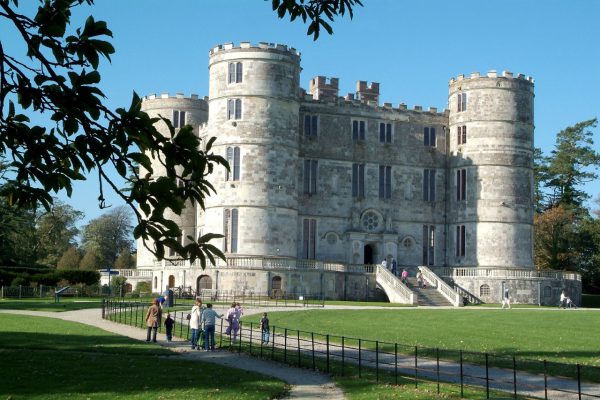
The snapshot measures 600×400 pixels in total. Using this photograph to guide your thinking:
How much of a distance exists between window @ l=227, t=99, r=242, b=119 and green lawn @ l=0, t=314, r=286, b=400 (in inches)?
1175

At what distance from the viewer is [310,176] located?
60031 mm

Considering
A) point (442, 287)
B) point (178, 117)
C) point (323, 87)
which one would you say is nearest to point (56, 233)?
point (178, 117)

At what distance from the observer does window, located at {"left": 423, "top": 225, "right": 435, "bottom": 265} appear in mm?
62562

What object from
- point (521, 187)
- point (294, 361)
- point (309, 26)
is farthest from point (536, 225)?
point (309, 26)

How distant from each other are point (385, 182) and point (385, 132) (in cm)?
344

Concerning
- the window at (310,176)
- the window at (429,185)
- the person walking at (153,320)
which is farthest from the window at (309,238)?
the person walking at (153,320)

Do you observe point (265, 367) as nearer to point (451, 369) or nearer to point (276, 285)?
point (451, 369)

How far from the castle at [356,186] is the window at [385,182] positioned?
0.25 feet

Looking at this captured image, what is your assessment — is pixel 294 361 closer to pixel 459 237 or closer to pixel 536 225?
pixel 459 237

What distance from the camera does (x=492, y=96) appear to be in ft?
199

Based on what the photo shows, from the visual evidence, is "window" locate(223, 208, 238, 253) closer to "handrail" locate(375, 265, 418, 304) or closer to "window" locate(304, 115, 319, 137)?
"window" locate(304, 115, 319, 137)

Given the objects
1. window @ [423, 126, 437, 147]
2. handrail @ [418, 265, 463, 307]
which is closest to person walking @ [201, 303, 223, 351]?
handrail @ [418, 265, 463, 307]

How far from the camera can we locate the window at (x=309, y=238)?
59.4 meters

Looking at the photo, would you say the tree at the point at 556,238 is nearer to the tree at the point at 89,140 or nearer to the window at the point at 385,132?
the window at the point at 385,132
